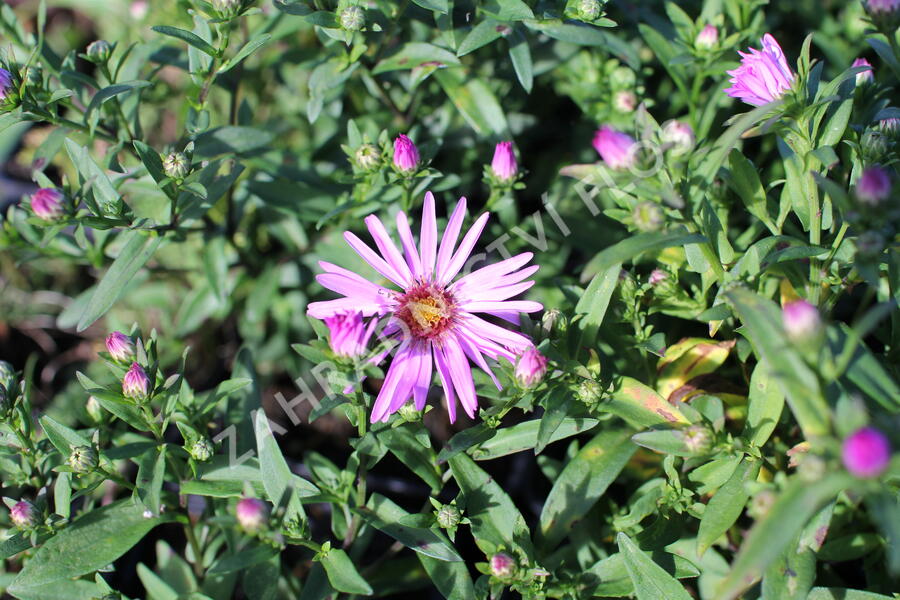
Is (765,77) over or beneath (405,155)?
over

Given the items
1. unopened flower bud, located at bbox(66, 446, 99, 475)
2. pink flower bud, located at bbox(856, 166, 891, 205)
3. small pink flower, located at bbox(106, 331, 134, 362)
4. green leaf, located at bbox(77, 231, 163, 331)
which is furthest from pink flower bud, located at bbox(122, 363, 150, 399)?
pink flower bud, located at bbox(856, 166, 891, 205)

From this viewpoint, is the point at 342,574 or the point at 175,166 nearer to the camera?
the point at 342,574

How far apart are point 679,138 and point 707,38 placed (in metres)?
0.93

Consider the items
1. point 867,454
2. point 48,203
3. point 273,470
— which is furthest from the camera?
point 48,203

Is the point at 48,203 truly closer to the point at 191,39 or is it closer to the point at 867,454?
the point at 191,39

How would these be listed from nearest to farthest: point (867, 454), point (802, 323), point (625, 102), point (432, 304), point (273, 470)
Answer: point (867, 454)
point (802, 323)
point (273, 470)
point (432, 304)
point (625, 102)

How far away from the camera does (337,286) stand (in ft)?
7.01

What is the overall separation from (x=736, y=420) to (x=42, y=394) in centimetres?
277

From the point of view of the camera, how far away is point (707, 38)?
8.57 feet

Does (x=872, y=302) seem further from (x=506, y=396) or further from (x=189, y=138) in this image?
(x=189, y=138)

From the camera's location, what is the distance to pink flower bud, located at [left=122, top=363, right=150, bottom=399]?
1.97 meters

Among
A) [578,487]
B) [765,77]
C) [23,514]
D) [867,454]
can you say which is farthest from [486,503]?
[765,77]

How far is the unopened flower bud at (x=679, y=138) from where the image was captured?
1.89 meters

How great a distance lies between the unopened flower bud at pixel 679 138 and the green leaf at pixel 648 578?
102 cm
